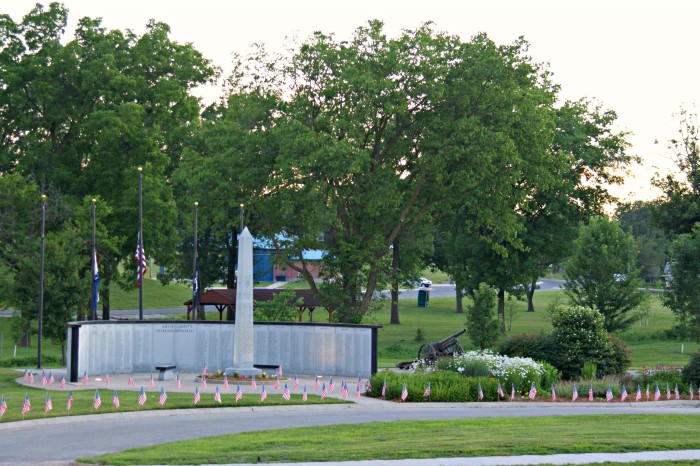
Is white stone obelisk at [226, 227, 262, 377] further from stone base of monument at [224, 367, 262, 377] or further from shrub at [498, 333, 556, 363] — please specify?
shrub at [498, 333, 556, 363]

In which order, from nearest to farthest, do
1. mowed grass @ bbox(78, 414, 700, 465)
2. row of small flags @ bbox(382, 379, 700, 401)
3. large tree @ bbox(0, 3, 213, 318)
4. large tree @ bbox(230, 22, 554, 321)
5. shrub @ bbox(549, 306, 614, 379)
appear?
mowed grass @ bbox(78, 414, 700, 465)
row of small flags @ bbox(382, 379, 700, 401)
shrub @ bbox(549, 306, 614, 379)
large tree @ bbox(230, 22, 554, 321)
large tree @ bbox(0, 3, 213, 318)

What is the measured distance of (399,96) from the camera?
4534 cm

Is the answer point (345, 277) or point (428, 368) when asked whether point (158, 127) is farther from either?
point (428, 368)

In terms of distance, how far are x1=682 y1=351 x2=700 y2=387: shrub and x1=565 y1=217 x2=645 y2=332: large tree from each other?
19558mm

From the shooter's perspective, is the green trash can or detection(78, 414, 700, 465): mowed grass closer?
detection(78, 414, 700, 465): mowed grass

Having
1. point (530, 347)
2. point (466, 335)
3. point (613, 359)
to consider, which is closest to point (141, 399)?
point (530, 347)

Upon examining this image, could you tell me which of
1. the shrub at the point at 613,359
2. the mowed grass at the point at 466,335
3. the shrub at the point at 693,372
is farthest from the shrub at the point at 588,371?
the mowed grass at the point at 466,335

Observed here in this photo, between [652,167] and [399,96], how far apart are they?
30.6 metres

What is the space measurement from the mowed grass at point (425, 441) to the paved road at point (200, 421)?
1119mm

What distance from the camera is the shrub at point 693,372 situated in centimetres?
3003

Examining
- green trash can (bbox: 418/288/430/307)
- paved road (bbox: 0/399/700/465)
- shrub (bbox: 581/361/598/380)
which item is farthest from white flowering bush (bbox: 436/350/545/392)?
green trash can (bbox: 418/288/430/307)

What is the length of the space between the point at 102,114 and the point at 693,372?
3715cm

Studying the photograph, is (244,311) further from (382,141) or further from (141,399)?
(382,141)

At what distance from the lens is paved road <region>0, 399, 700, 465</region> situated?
58.0 ft
